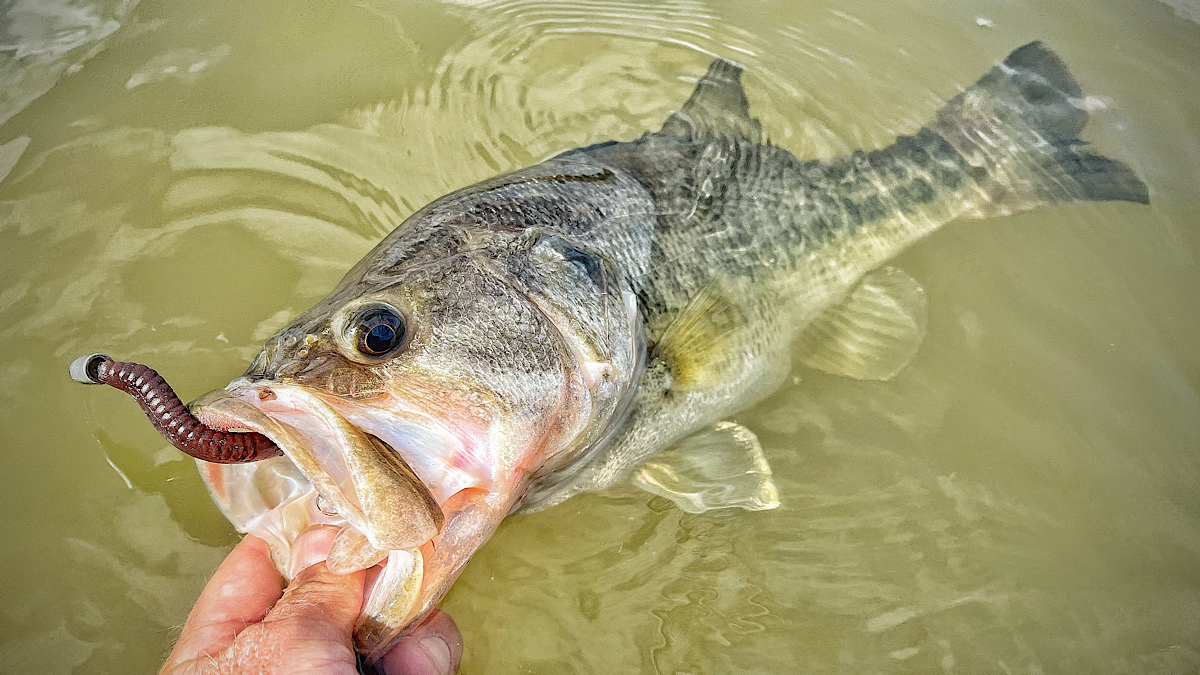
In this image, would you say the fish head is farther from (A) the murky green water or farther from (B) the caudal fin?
(B) the caudal fin

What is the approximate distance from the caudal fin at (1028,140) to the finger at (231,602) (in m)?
3.21

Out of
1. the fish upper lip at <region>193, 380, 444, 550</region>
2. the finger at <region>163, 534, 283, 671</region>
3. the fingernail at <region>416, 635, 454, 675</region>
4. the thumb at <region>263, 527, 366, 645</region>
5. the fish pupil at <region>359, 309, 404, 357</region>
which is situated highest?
the fish pupil at <region>359, 309, 404, 357</region>

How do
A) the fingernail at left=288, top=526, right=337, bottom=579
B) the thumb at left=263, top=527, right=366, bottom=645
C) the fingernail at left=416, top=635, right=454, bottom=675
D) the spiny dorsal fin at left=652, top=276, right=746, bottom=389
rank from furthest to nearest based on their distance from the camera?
the spiny dorsal fin at left=652, top=276, right=746, bottom=389 < the fingernail at left=416, top=635, right=454, bottom=675 < the fingernail at left=288, top=526, right=337, bottom=579 < the thumb at left=263, top=527, right=366, bottom=645

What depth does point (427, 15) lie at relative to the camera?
13.5 ft

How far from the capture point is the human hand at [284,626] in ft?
5.27

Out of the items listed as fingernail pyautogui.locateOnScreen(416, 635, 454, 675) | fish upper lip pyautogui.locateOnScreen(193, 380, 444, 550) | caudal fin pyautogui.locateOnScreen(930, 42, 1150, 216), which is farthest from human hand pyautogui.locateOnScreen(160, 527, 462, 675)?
caudal fin pyautogui.locateOnScreen(930, 42, 1150, 216)

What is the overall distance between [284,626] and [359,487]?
399mm

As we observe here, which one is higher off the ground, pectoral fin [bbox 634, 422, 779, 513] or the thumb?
the thumb

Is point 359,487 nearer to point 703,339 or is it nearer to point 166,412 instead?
point 166,412

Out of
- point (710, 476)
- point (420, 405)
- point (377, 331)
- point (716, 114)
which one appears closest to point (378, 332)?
point (377, 331)

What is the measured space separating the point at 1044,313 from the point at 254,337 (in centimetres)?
343

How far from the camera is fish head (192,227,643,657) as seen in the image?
1.62m

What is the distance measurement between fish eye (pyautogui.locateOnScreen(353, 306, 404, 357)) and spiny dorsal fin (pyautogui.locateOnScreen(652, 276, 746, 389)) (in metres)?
0.96

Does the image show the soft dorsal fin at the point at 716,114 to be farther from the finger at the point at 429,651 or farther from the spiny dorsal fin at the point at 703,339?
the finger at the point at 429,651
